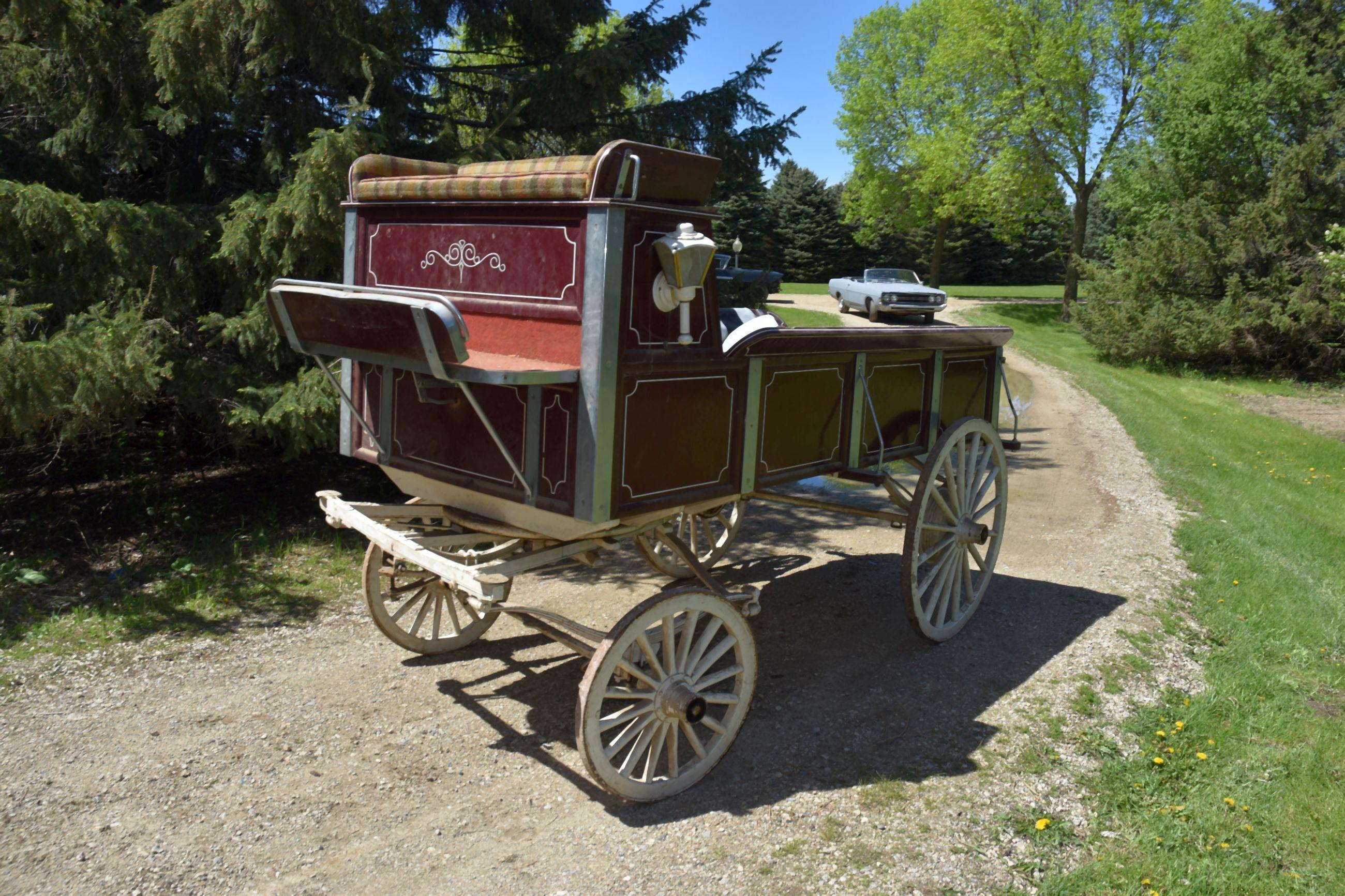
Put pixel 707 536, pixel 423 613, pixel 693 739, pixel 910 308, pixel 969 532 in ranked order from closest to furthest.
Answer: pixel 693 739 → pixel 423 613 → pixel 969 532 → pixel 707 536 → pixel 910 308

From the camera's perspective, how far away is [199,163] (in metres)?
8.32

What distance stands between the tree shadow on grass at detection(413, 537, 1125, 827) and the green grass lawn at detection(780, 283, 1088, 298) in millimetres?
27299

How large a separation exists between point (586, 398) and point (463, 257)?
110 cm

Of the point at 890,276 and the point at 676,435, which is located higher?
the point at 890,276

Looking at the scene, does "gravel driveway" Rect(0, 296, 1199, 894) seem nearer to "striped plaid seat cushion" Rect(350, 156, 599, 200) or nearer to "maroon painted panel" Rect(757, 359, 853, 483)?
"maroon painted panel" Rect(757, 359, 853, 483)

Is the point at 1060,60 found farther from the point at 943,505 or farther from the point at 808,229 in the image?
the point at 943,505

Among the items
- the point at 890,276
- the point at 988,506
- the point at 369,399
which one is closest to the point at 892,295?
the point at 890,276

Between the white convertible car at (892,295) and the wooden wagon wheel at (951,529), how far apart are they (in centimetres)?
1558

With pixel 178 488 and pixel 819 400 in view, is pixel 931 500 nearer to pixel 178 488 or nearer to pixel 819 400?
pixel 819 400

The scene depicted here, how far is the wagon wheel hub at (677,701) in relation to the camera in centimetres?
412

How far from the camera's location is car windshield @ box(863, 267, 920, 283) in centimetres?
2273

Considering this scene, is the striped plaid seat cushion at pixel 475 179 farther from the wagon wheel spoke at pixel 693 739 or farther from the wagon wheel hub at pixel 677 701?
the wagon wheel spoke at pixel 693 739

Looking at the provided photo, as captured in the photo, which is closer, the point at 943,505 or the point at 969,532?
the point at 943,505

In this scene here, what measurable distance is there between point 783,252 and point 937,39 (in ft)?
35.5
